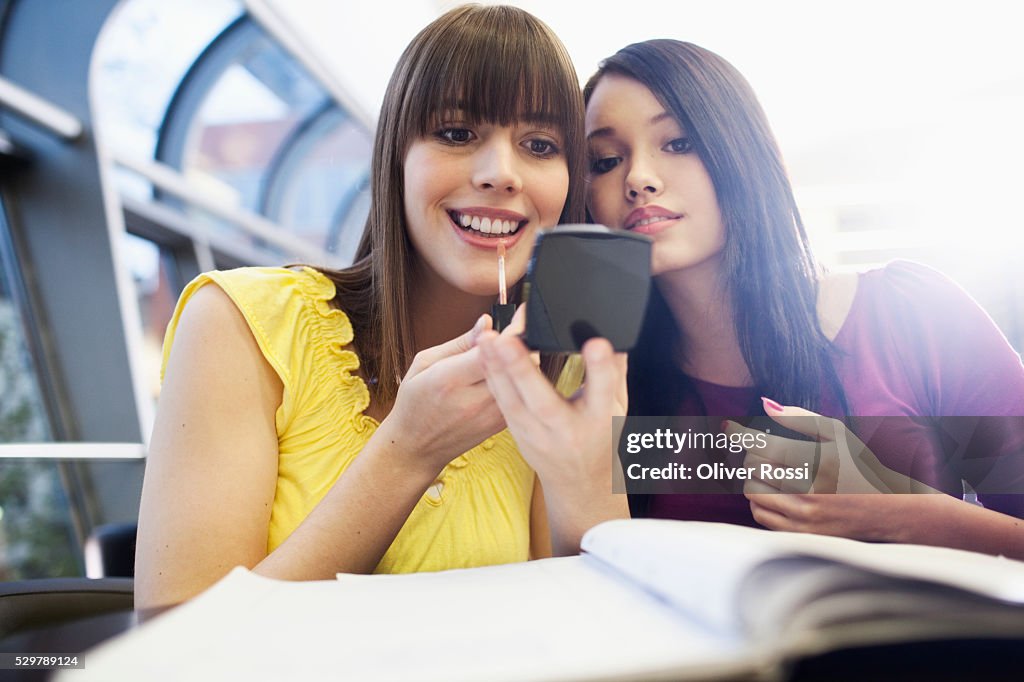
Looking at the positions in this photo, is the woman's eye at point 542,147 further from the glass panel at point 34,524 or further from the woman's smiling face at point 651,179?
the glass panel at point 34,524

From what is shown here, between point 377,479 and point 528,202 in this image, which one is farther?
point 528,202

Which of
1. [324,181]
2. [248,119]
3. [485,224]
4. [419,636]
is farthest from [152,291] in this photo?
[419,636]

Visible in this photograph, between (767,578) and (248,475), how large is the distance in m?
0.55

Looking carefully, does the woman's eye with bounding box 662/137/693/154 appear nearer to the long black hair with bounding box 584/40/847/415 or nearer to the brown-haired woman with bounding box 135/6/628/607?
the long black hair with bounding box 584/40/847/415

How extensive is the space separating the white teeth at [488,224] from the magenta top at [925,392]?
13.1 inches

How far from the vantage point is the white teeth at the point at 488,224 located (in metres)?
0.84

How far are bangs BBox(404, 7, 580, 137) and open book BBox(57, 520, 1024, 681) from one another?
56cm

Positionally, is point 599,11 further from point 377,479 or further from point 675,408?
point 377,479

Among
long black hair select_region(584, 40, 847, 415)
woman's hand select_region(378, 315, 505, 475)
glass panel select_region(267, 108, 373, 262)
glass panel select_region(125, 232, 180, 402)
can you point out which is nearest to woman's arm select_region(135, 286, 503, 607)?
woman's hand select_region(378, 315, 505, 475)

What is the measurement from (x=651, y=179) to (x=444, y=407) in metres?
0.42

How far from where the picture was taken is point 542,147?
0.88 metres

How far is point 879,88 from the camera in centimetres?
160

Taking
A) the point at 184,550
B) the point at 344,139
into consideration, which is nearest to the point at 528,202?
the point at 184,550

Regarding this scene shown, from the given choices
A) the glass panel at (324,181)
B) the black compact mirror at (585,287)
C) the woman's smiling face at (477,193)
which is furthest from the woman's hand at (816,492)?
the glass panel at (324,181)
